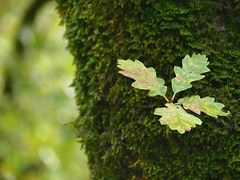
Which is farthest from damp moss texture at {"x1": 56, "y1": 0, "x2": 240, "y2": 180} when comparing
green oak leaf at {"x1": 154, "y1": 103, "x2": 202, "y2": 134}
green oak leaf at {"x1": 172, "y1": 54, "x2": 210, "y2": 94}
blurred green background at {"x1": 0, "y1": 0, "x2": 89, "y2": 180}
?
blurred green background at {"x1": 0, "y1": 0, "x2": 89, "y2": 180}

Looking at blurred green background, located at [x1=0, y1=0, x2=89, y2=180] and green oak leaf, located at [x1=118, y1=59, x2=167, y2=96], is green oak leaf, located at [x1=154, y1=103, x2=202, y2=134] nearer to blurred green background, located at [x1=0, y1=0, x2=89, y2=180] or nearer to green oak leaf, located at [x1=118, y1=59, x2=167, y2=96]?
green oak leaf, located at [x1=118, y1=59, x2=167, y2=96]

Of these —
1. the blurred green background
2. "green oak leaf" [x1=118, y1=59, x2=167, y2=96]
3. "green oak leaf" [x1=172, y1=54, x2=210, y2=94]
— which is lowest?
"green oak leaf" [x1=172, y1=54, x2=210, y2=94]

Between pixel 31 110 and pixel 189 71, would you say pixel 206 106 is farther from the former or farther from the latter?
pixel 31 110

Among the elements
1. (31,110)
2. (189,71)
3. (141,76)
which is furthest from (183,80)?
(31,110)

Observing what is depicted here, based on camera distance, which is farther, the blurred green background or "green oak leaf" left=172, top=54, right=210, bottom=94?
the blurred green background

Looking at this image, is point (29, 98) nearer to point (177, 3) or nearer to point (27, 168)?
point (27, 168)

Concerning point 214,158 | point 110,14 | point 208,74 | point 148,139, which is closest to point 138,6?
point 110,14
